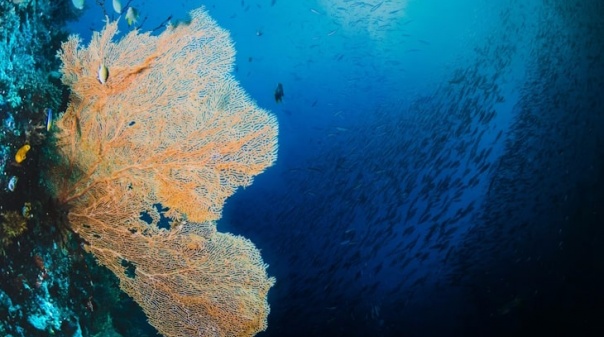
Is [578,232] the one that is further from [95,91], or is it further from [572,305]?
[95,91]

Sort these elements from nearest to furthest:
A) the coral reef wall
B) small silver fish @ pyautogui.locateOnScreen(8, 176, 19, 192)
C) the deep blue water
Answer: small silver fish @ pyautogui.locateOnScreen(8, 176, 19, 192) → the coral reef wall → the deep blue water

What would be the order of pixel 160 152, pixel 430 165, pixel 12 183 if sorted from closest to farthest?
pixel 12 183, pixel 160 152, pixel 430 165

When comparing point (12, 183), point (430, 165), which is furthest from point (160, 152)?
point (430, 165)

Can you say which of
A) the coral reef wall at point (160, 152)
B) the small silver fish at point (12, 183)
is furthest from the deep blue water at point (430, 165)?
the small silver fish at point (12, 183)

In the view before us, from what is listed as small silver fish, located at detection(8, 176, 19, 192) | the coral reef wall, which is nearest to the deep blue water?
the coral reef wall

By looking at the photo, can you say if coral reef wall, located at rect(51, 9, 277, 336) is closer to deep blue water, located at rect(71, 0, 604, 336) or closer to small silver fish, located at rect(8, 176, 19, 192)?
small silver fish, located at rect(8, 176, 19, 192)

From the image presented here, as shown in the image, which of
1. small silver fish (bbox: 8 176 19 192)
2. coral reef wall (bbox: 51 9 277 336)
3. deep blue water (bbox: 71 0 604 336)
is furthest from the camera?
deep blue water (bbox: 71 0 604 336)

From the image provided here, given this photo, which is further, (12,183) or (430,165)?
(430,165)

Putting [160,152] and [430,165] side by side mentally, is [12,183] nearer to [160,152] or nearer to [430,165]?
[160,152]

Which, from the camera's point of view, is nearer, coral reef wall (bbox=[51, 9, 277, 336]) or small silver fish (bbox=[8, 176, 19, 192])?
small silver fish (bbox=[8, 176, 19, 192])

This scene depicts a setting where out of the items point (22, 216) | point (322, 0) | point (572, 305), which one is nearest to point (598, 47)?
point (572, 305)
